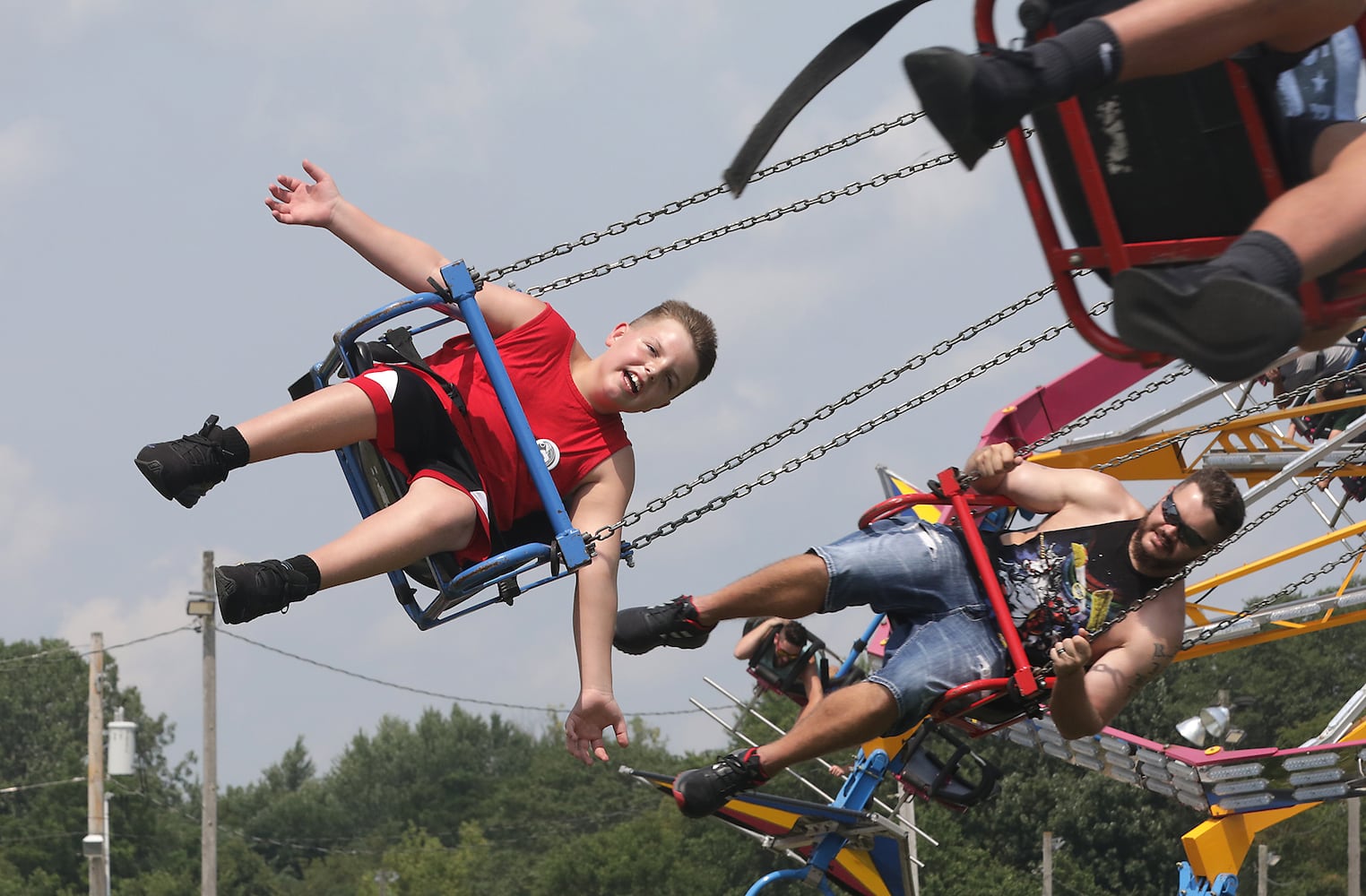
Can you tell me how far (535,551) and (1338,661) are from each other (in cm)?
4006

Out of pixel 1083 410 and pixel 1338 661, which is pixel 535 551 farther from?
pixel 1338 661

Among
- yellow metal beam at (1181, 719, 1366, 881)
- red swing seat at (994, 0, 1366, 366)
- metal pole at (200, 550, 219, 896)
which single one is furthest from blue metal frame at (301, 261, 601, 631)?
metal pole at (200, 550, 219, 896)

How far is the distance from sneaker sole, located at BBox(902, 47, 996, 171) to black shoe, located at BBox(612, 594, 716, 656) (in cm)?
259

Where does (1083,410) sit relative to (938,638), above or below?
above

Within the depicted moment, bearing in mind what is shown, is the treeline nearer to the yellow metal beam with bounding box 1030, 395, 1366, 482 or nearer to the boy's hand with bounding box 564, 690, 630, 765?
the yellow metal beam with bounding box 1030, 395, 1366, 482

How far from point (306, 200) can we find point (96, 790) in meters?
17.3

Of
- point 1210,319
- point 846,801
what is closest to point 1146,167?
point 1210,319

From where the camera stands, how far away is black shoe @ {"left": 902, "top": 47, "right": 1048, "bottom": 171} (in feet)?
Result: 9.87

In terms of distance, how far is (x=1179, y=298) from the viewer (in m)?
2.85

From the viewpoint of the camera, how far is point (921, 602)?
531 centimetres

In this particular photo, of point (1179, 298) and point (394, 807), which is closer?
point (1179, 298)

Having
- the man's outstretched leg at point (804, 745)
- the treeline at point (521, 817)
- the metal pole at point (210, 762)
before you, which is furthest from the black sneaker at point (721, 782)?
the treeline at point (521, 817)

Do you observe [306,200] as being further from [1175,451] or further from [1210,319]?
[1175,451]

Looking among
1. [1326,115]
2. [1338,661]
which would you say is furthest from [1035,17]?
[1338,661]
